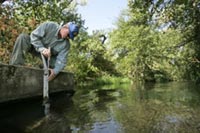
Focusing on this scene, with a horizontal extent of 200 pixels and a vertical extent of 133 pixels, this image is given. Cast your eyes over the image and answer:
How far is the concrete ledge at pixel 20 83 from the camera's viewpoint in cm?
453

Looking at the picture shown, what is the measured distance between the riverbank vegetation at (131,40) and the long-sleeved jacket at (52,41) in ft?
10.8

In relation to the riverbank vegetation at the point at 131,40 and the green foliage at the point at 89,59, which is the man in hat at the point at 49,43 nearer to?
the riverbank vegetation at the point at 131,40

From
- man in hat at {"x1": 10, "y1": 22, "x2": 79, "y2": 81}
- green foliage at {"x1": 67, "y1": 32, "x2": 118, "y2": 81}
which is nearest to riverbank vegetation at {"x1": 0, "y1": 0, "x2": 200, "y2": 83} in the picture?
green foliage at {"x1": 67, "y1": 32, "x2": 118, "y2": 81}

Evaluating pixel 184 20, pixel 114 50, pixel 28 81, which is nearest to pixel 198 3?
pixel 184 20

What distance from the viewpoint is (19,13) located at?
46.3 ft

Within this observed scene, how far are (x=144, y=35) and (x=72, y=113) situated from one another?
32.7 metres

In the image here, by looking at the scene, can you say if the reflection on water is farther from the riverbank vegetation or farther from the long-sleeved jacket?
the riverbank vegetation

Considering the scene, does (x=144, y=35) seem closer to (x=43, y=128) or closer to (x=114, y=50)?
(x=114, y=50)

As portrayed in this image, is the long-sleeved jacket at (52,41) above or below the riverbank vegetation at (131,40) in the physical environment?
below

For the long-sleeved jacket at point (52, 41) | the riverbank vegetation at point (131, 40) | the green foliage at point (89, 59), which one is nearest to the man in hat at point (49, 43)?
the long-sleeved jacket at point (52, 41)

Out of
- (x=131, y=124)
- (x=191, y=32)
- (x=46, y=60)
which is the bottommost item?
(x=131, y=124)

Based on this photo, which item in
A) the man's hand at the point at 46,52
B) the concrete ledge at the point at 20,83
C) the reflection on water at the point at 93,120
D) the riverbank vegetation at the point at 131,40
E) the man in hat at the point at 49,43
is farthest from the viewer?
the riverbank vegetation at the point at 131,40

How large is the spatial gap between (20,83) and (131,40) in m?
33.9

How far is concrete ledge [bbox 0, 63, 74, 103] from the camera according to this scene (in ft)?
14.9
